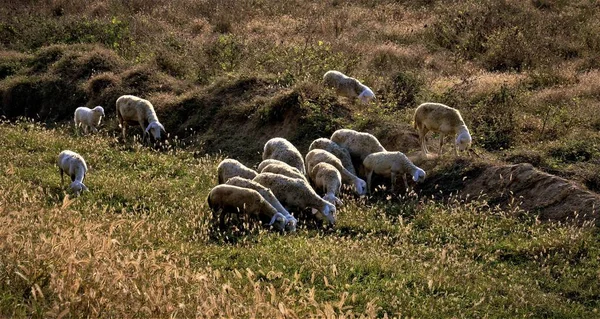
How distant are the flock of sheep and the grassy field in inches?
14.4

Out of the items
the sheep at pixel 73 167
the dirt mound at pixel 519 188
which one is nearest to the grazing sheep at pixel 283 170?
the dirt mound at pixel 519 188

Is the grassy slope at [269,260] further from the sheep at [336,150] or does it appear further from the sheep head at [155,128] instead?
the sheep head at [155,128]

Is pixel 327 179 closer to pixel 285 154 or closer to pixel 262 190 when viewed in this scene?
pixel 285 154

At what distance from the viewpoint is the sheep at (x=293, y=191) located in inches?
431

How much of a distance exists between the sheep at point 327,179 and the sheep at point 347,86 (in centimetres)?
430

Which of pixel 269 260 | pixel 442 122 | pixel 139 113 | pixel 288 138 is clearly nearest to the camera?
pixel 269 260

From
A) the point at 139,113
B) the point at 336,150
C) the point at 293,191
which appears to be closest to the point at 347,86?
the point at 336,150

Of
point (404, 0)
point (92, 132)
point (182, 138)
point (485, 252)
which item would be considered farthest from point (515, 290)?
point (404, 0)

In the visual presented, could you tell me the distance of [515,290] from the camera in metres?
8.19

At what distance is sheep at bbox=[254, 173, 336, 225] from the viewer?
10945mm

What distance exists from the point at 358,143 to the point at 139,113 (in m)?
5.51

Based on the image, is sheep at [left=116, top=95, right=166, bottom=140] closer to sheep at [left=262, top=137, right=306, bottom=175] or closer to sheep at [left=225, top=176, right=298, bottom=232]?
sheep at [left=262, top=137, right=306, bottom=175]

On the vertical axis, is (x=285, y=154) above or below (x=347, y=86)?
above

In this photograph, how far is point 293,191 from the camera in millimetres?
11258
